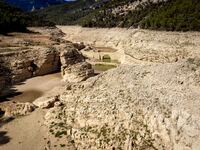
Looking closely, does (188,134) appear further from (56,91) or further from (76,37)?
(76,37)

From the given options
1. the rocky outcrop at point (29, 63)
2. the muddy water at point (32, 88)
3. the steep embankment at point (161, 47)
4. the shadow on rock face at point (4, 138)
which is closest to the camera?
the shadow on rock face at point (4, 138)

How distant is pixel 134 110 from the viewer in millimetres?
24219

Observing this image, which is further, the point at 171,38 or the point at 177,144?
the point at 171,38

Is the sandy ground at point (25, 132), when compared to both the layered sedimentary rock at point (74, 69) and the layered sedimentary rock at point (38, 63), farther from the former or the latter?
the layered sedimentary rock at point (38, 63)

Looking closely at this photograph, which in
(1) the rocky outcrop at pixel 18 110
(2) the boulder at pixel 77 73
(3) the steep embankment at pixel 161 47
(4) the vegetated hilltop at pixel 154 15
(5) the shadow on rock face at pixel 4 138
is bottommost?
(5) the shadow on rock face at pixel 4 138

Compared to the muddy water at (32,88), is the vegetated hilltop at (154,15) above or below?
above

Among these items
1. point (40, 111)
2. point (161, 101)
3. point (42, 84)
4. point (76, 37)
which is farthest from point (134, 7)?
point (161, 101)

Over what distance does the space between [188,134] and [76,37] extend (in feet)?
251

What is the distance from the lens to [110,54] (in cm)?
6322

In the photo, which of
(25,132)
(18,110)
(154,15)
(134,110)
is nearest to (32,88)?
(18,110)

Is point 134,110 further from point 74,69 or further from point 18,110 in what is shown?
point 74,69

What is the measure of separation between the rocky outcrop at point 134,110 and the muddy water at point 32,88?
8.39 m

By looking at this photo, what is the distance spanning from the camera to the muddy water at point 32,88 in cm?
3923

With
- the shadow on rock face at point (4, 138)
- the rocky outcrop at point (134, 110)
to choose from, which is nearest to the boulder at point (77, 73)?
the rocky outcrop at point (134, 110)
